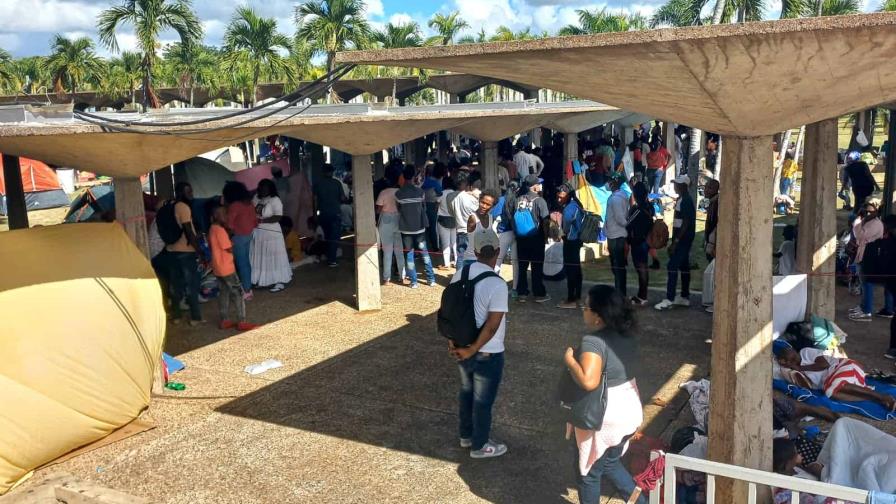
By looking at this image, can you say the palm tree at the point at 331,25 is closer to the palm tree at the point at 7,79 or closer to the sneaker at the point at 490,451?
the palm tree at the point at 7,79

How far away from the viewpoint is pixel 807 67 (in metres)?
3.48

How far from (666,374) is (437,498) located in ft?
10.3

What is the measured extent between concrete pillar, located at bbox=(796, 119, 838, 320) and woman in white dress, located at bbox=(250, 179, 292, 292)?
22.2 ft

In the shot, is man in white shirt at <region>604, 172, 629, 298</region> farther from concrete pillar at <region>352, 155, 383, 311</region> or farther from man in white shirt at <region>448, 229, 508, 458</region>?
man in white shirt at <region>448, 229, 508, 458</region>

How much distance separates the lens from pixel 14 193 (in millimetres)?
8930

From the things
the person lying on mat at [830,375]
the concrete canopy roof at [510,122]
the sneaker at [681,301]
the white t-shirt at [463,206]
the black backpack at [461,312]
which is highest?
the concrete canopy roof at [510,122]

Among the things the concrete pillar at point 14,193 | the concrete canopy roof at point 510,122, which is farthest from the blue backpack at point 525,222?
the concrete pillar at point 14,193

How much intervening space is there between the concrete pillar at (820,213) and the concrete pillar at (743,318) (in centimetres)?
404

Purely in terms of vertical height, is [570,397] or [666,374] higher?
[570,397]

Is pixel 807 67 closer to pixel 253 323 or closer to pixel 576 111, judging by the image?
pixel 253 323

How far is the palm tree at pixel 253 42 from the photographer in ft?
94.4

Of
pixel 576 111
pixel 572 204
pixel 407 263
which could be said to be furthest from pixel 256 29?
pixel 572 204

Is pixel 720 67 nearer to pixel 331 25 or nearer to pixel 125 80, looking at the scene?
pixel 331 25

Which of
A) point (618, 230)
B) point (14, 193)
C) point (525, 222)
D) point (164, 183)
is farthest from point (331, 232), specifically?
point (618, 230)
